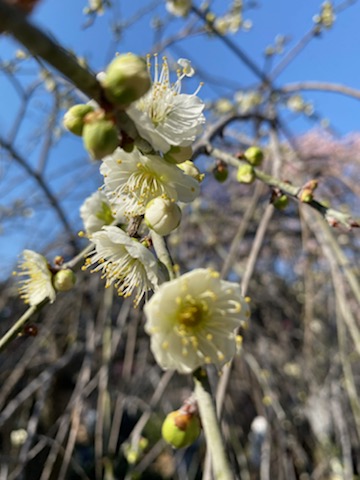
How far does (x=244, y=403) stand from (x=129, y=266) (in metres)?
3.96

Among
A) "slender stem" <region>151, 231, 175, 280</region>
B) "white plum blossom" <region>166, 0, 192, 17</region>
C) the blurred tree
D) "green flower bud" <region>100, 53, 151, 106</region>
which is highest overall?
"white plum blossom" <region>166, 0, 192, 17</region>

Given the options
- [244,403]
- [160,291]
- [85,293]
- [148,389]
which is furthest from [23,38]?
[244,403]

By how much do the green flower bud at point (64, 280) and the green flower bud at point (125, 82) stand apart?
16.7 inches

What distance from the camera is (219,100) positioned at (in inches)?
133

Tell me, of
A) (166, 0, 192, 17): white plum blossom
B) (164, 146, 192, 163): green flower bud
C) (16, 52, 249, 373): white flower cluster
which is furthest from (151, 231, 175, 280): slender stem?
(166, 0, 192, 17): white plum blossom

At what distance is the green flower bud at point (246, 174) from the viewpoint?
0.85 meters

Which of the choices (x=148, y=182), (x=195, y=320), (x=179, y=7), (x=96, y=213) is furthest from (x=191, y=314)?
(x=179, y=7)

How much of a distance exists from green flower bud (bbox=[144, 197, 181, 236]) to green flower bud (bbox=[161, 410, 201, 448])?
0.80 ft

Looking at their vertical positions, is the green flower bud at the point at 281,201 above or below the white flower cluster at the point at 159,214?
below

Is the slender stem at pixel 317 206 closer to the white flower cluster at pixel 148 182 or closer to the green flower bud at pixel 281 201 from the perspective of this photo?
the green flower bud at pixel 281 201

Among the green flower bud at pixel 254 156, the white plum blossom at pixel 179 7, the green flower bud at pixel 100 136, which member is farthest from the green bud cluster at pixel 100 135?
the white plum blossom at pixel 179 7

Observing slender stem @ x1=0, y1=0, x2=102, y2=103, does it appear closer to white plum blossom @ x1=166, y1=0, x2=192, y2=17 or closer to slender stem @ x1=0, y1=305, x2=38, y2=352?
slender stem @ x1=0, y1=305, x2=38, y2=352

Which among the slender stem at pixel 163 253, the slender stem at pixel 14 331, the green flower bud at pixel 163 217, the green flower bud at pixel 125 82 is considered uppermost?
the green flower bud at pixel 125 82

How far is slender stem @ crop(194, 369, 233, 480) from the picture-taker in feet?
1.36
